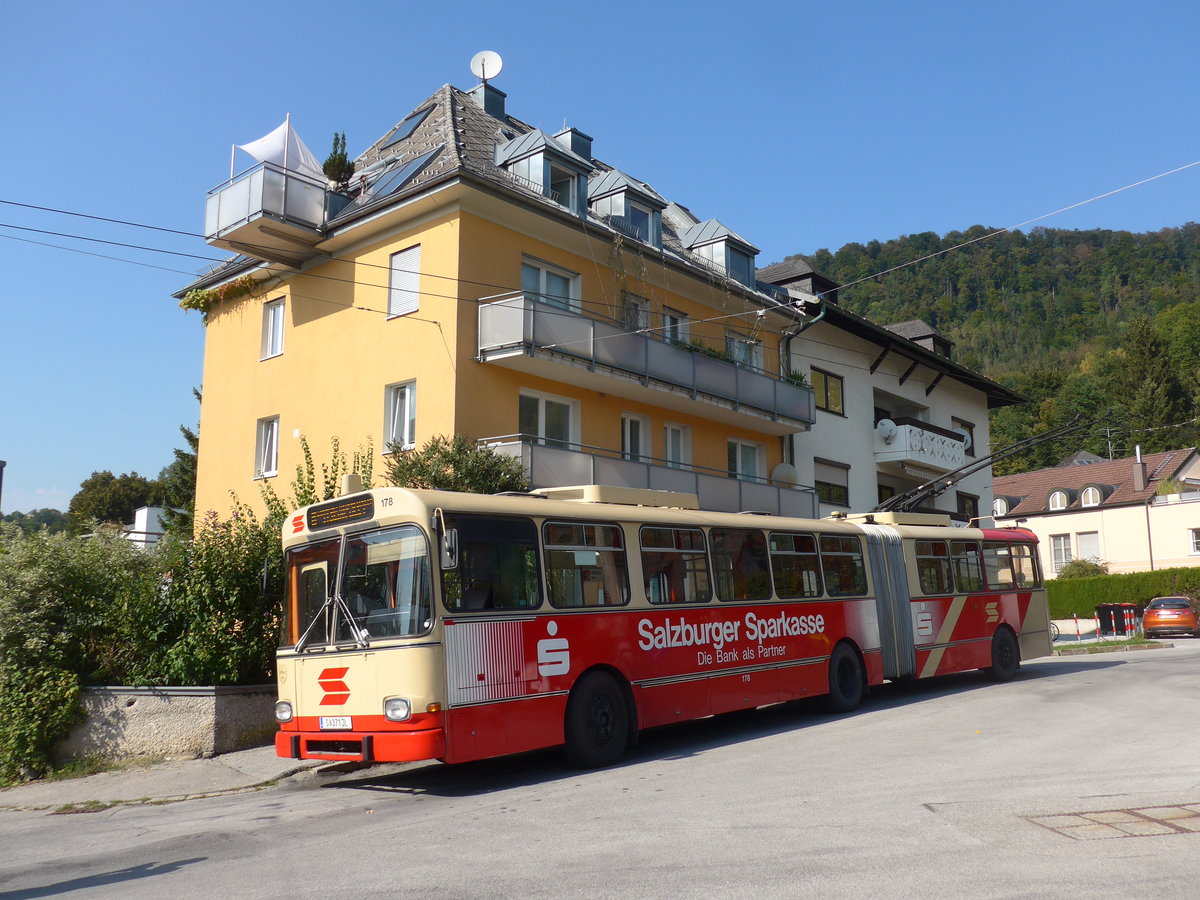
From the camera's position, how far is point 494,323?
→ 19.7 m

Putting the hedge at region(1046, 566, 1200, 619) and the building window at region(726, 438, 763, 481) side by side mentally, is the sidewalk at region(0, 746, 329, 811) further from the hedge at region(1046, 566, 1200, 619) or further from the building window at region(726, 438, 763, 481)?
the hedge at region(1046, 566, 1200, 619)

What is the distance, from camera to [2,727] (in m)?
12.8

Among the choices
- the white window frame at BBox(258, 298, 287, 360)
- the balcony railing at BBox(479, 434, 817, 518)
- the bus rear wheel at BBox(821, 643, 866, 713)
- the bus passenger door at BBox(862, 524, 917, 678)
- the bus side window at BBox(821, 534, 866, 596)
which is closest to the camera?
the bus rear wheel at BBox(821, 643, 866, 713)

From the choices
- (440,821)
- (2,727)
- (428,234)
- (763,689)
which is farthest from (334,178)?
(440,821)

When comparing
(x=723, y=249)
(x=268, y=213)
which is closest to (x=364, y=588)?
(x=268, y=213)

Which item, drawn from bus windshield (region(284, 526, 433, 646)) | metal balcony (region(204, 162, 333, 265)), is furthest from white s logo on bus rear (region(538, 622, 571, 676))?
metal balcony (region(204, 162, 333, 265))

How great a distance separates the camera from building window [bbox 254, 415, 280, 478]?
23516 millimetres

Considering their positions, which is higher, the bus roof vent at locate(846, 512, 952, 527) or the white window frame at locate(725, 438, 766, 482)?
the white window frame at locate(725, 438, 766, 482)

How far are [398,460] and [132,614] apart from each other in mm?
4896

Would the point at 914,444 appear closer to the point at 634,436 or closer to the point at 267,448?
the point at 634,436

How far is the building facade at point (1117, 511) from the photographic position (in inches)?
2062

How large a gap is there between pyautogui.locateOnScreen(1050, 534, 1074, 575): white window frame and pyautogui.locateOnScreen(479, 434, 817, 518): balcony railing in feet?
120

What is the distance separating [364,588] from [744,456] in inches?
741

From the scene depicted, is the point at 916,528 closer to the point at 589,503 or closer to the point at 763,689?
the point at 763,689
